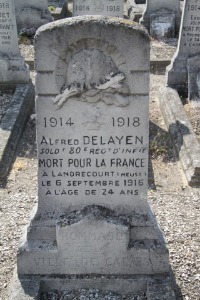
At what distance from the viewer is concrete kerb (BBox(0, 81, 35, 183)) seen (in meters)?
7.45

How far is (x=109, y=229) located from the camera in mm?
4781

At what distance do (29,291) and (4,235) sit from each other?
4.21 feet

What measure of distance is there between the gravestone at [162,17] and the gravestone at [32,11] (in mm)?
2836

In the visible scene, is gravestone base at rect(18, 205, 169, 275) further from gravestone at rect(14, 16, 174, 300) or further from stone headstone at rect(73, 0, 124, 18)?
stone headstone at rect(73, 0, 124, 18)

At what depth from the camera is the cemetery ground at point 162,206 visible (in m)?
5.27

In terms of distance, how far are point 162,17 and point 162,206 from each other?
29.5ft

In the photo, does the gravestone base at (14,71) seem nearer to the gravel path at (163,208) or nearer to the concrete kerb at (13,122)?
the concrete kerb at (13,122)

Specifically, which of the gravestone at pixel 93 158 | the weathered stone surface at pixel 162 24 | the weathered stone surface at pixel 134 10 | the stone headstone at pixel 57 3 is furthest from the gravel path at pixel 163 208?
the stone headstone at pixel 57 3

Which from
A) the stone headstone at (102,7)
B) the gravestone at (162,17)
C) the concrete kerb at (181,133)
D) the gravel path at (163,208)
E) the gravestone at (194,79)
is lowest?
the gravel path at (163,208)

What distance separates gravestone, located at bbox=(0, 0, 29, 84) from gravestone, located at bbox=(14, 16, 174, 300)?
5725 millimetres

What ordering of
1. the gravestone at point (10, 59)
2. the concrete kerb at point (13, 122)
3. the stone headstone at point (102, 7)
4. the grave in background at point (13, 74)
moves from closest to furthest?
the concrete kerb at point (13, 122), the grave in background at point (13, 74), the stone headstone at point (102, 7), the gravestone at point (10, 59)

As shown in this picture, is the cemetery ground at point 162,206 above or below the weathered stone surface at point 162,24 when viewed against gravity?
below

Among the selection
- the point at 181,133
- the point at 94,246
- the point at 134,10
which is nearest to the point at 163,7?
the point at 134,10

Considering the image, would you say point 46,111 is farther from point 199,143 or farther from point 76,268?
point 199,143
